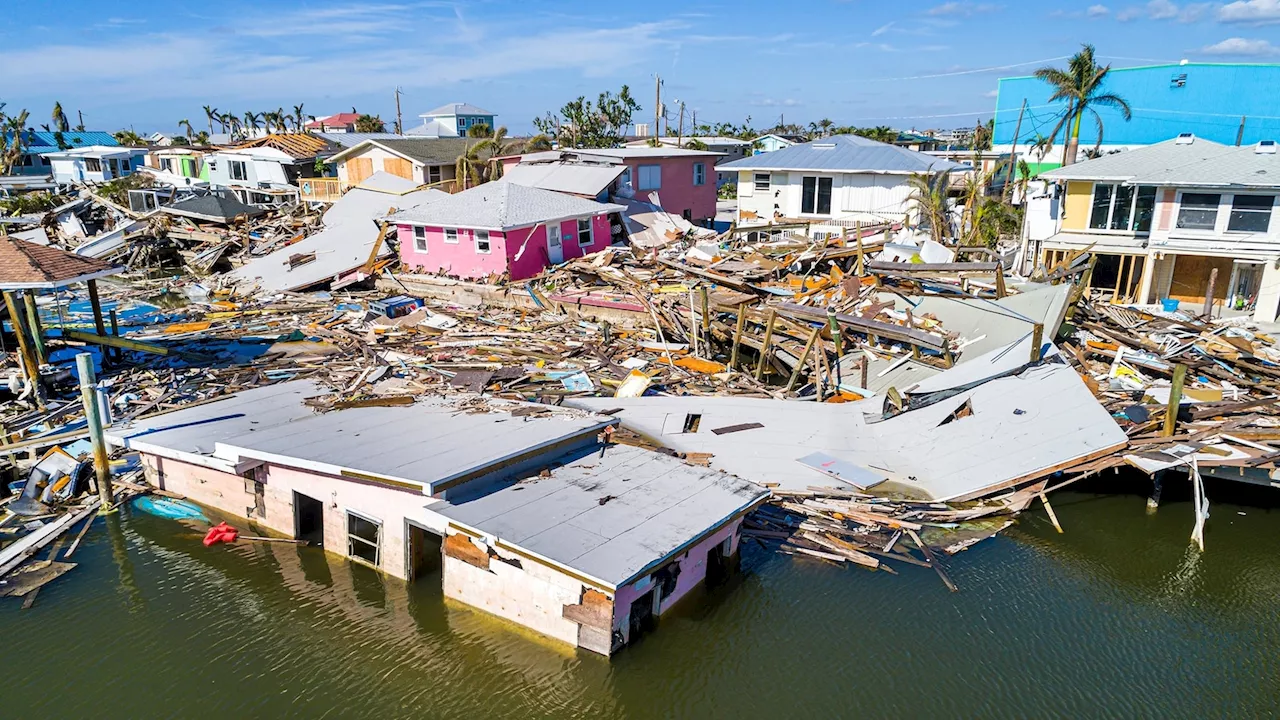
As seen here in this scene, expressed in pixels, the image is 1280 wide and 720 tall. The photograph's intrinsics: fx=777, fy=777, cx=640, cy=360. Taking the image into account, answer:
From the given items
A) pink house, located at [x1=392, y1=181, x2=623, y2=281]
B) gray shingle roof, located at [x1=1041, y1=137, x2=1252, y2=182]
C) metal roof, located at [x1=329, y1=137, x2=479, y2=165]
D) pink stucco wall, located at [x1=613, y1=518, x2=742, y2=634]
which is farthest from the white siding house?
pink stucco wall, located at [x1=613, y1=518, x2=742, y2=634]

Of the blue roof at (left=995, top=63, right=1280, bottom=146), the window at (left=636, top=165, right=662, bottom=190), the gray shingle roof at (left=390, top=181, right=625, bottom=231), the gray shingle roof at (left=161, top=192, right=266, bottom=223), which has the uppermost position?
the blue roof at (left=995, top=63, right=1280, bottom=146)

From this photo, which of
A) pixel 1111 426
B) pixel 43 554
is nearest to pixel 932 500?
pixel 1111 426

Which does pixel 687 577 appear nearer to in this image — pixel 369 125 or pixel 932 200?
pixel 932 200

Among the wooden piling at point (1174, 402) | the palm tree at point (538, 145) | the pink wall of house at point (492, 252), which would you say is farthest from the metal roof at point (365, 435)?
the palm tree at point (538, 145)

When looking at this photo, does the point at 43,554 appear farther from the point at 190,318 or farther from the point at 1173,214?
the point at 1173,214

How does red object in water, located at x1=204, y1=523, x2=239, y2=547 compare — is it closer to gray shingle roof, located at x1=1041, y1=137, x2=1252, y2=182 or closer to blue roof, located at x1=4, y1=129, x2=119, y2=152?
gray shingle roof, located at x1=1041, y1=137, x2=1252, y2=182

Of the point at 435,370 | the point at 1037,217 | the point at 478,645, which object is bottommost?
the point at 478,645
